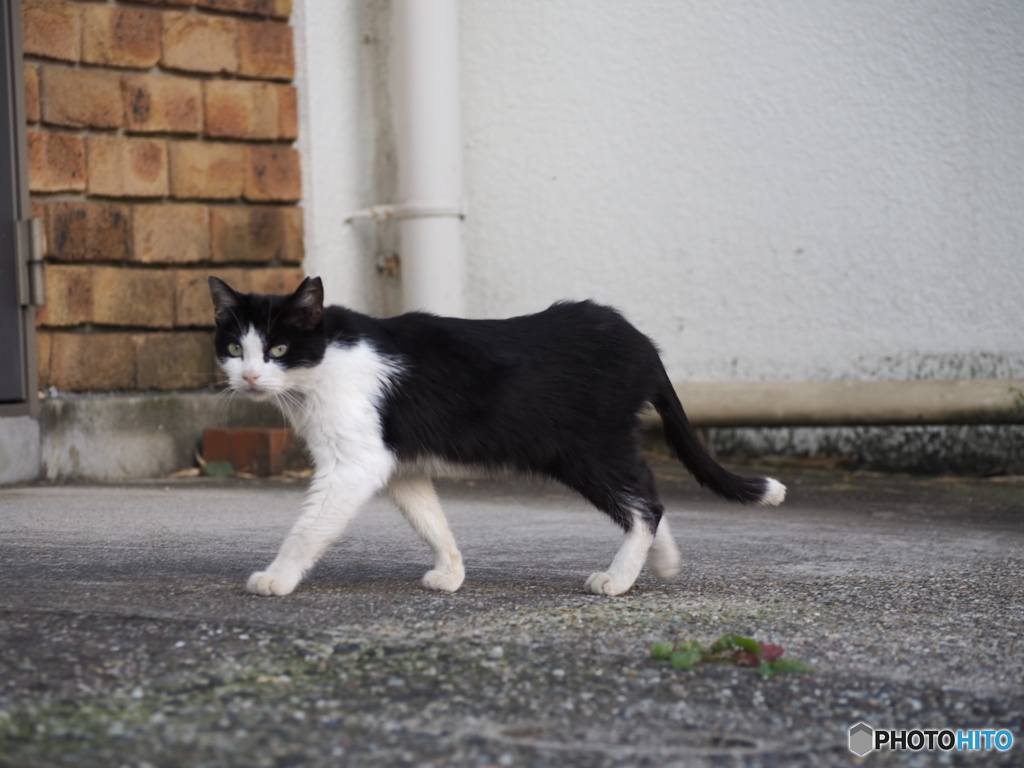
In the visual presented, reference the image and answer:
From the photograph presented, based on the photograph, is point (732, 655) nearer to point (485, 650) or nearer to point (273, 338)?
point (485, 650)

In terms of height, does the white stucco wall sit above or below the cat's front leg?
above

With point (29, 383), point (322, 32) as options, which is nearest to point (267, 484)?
point (29, 383)

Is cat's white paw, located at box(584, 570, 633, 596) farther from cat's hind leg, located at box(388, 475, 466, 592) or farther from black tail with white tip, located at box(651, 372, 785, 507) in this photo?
black tail with white tip, located at box(651, 372, 785, 507)

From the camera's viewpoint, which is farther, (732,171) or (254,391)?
(732,171)

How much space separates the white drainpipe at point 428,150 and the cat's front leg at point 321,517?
10.5 feet

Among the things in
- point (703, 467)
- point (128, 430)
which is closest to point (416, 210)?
point (128, 430)

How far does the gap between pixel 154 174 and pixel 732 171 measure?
2.78m

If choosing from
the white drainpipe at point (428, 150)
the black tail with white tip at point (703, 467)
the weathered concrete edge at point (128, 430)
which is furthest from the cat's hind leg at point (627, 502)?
the white drainpipe at point (428, 150)

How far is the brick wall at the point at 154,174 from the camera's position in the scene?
17.5 feet

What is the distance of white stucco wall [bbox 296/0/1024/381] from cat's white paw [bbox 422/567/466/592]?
3374 mm

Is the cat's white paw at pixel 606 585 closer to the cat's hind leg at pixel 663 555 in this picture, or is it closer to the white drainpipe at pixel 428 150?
the cat's hind leg at pixel 663 555

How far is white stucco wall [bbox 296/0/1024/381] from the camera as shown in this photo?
5.83 m

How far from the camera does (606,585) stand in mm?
3072

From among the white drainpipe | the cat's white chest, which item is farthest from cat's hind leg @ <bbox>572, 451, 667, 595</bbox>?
the white drainpipe
